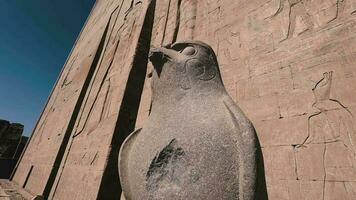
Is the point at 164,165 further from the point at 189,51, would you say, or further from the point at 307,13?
the point at 307,13

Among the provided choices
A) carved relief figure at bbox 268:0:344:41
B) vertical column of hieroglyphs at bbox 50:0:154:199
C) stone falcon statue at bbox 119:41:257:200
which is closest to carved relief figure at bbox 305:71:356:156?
carved relief figure at bbox 268:0:344:41

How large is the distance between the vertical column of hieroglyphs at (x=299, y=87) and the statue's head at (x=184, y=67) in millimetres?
1053

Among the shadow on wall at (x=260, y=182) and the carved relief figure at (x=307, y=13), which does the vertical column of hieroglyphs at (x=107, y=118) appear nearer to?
the shadow on wall at (x=260, y=182)

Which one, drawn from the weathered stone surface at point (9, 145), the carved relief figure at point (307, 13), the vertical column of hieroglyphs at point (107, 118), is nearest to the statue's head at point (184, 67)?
the carved relief figure at point (307, 13)

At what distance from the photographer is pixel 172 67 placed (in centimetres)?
147

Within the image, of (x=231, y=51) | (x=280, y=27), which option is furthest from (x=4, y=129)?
(x=280, y=27)

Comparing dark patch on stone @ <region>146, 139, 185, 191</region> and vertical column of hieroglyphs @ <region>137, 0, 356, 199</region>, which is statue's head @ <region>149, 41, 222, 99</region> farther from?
vertical column of hieroglyphs @ <region>137, 0, 356, 199</region>

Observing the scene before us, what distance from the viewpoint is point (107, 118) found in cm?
398

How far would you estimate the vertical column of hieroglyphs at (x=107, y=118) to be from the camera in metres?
3.20

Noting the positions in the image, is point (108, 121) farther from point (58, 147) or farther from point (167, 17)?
point (167, 17)

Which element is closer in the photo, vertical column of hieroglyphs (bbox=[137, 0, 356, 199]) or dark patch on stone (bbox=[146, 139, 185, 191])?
dark patch on stone (bbox=[146, 139, 185, 191])

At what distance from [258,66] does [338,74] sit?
2.70ft

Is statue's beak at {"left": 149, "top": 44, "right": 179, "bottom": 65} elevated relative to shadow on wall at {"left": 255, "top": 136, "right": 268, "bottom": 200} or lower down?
elevated

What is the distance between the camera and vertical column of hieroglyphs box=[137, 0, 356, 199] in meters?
1.72
